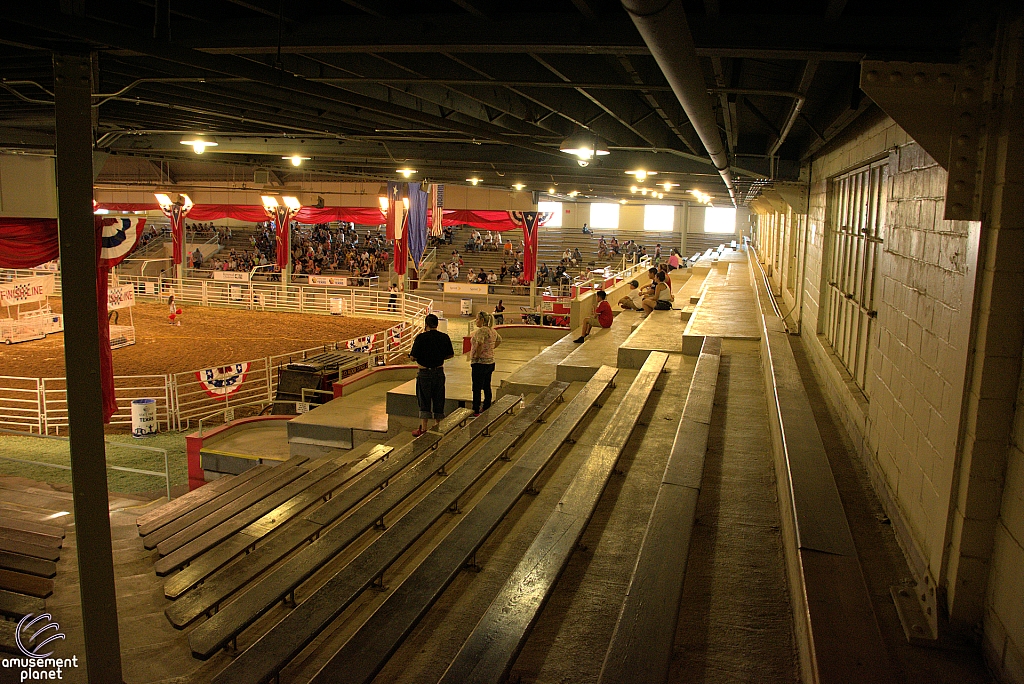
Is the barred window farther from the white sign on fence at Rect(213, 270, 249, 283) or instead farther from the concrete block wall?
the white sign on fence at Rect(213, 270, 249, 283)

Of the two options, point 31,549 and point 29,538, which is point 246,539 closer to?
point 31,549

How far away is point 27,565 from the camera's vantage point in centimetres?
638

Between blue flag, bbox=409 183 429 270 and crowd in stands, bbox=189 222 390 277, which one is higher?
blue flag, bbox=409 183 429 270

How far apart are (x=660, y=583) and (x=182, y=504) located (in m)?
6.60

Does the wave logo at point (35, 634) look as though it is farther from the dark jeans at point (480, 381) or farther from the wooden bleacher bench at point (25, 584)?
the dark jeans at point (480, 381)

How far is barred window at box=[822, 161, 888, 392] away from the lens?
6.05 metres

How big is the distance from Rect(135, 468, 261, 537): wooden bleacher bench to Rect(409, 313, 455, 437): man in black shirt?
2331 millimetres

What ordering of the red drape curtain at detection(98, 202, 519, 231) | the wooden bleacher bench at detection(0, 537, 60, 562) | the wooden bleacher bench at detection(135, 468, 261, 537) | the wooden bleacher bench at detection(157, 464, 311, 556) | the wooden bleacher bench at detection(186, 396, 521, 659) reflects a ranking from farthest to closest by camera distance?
the red drape curtain at detection(98, 202, 519, 231) < the wooden bleacher bench at detection(135, 468, 261, 537) < the wooden bleacher bench at detection(157, 464, 311, 556) < the wooden bleacher bench at detection(0, 537, 60, 562) < the wooden bleacher bench at detection(186, 396, 521, 659)

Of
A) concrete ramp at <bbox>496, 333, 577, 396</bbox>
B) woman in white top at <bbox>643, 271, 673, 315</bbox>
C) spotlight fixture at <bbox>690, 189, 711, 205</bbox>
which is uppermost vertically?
spotlight fixture at <bbox>690, 189, 711, 205</bbox>

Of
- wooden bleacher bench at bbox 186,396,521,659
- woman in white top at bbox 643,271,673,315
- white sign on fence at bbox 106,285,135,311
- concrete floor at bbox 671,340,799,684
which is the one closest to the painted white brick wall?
concrete floor at bbox 671,340,799,684

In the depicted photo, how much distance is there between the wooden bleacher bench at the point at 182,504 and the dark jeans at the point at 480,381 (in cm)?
312

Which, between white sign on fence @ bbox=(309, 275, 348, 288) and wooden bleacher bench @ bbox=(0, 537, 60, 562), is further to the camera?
white sign on fence @ bbox=(309, 275, 348, 288)

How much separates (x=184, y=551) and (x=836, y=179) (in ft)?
25.9

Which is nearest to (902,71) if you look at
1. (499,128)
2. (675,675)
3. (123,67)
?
(675,675)
